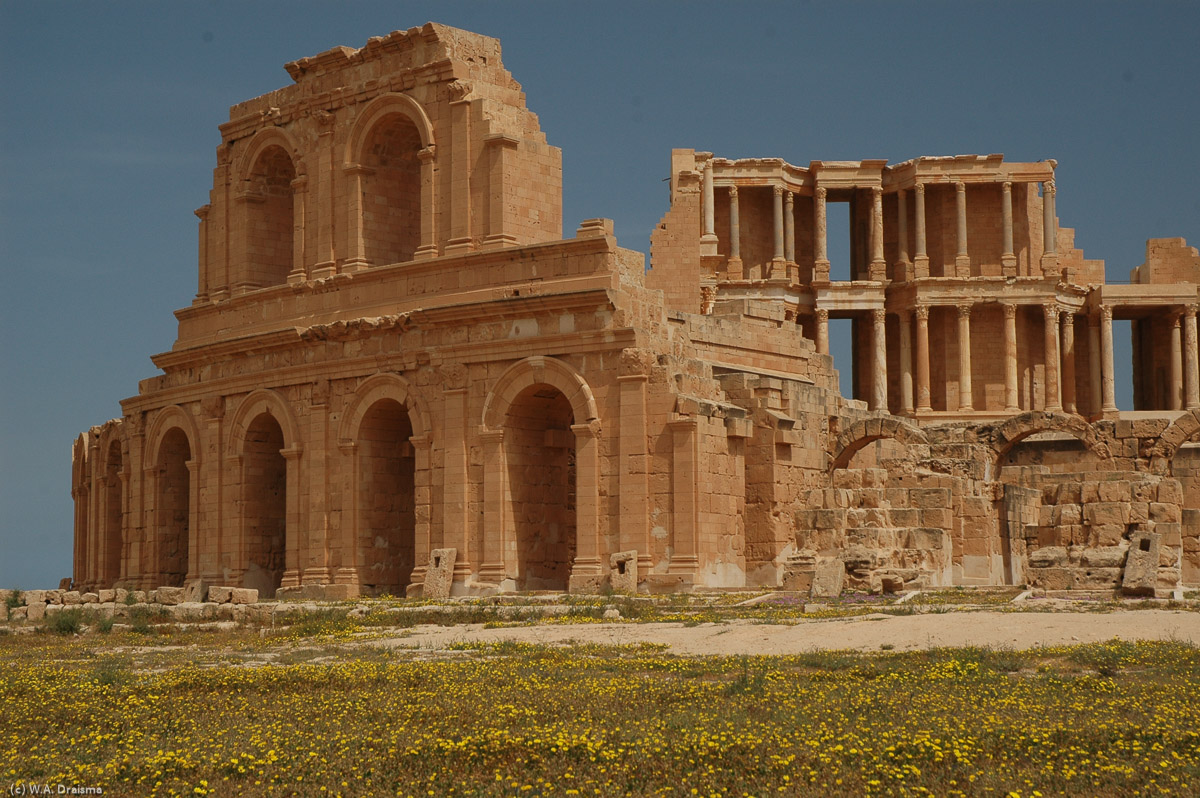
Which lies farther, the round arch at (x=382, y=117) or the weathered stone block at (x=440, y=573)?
the round arch at (x=382, y=117)

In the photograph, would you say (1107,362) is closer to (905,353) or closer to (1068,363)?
(1068,363)

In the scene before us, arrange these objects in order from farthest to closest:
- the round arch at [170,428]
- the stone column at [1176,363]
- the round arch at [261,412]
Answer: the stone column at [1176,363]
the round arch at [170,428]
the round arch at [261,412]

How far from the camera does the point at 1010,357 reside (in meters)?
56.8

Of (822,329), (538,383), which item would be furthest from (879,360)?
(538,383)

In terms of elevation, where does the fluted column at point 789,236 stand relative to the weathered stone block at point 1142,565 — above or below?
above

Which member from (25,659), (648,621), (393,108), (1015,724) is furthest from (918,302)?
(1015,724)

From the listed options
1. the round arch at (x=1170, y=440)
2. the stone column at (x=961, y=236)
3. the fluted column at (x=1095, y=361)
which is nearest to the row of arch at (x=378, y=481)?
the round arch at (x=1170, y=440)

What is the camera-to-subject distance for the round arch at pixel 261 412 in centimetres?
3788

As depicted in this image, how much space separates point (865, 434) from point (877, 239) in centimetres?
2333

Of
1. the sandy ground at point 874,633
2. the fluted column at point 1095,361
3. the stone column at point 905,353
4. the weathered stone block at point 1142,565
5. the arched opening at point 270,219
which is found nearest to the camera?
the sandy ground at point 874,633

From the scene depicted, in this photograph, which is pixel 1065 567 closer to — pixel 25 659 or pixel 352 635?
pixel 352 635

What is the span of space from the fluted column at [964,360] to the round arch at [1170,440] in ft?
68.4

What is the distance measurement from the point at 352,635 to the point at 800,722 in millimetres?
11373

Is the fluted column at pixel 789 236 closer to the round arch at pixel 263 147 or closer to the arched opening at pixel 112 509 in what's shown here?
the round arch at pixel 263 147
